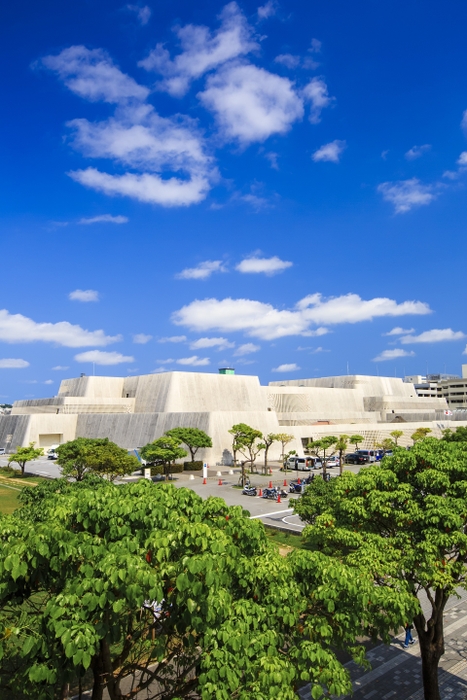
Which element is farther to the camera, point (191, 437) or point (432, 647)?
point (191, 437)

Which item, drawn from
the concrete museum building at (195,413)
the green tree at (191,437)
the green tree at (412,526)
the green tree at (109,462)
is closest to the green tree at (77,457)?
the green tree at (109,462)

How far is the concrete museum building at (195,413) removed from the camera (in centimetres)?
5509

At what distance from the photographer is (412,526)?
10.5 meters

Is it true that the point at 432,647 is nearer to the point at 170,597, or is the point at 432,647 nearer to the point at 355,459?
the point at 170,597

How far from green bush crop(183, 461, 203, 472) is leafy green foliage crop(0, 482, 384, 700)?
42635mm

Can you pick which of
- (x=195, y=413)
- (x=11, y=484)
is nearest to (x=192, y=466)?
(x=195, y=413)

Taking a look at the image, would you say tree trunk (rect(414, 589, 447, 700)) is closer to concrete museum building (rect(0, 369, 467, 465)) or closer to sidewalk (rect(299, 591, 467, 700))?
sidewalk (rect(299, 591, 467, 700))

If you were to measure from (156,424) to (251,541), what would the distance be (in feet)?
161

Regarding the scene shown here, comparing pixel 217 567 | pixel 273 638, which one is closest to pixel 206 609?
pixel 217 567

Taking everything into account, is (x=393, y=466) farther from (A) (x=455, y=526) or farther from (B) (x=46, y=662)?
(B) (x=46, y=662)

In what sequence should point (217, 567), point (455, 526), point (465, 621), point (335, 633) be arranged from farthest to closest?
1. point (465, 621)
2. point (455, 526)
3. point (335, 633)
4. point (217, 567)

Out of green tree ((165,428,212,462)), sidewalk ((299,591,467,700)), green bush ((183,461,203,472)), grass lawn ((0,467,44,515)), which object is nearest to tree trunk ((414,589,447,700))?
sidewalk ((299,591,467,700))

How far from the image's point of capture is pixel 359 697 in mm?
11078

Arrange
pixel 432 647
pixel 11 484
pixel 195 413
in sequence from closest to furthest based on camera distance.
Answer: pixel 432 647 → pixel 11 484 → pixel 195 413
